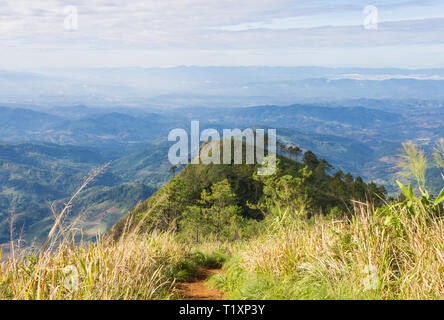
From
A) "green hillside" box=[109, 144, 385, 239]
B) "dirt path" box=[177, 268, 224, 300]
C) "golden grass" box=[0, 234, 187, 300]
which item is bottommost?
"green hillside" box=[109, 144, 385, 239]

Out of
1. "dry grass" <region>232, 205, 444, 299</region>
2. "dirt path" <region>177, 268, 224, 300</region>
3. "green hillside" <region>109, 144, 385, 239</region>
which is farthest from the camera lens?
"green hillside" <region>109, 144, 385, 239</region>

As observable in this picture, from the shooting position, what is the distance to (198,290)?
6250 millimetres

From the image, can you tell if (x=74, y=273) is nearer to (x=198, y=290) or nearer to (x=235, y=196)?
(x=198, y=290)

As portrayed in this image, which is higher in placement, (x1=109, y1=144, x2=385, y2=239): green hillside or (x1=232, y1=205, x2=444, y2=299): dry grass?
(x1=232, y1=205, x2=444, y2=299): dry grass

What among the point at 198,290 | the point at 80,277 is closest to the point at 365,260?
the point at 198,290

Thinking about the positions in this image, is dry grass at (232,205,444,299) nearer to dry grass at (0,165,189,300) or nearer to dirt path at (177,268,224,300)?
dirt path at (177,268,224,300)

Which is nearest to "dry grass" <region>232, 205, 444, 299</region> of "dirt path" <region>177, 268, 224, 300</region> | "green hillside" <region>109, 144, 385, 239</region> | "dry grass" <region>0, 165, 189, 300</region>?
"green hillside" <region>109, 144, 385, 239</region>

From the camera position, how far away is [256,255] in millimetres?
6258

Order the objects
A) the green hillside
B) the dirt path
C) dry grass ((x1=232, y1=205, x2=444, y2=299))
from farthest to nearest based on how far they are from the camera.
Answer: the green hillside, the dirt path, dry grass ((x1=232, y1=205, x2=444, y2=299))

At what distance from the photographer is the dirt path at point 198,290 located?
574cm

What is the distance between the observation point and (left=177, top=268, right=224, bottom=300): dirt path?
5742 millimetres

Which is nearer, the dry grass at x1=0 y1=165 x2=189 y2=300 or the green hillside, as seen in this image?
the dry grass at x1=0 y1=165 x2=189 y2=300

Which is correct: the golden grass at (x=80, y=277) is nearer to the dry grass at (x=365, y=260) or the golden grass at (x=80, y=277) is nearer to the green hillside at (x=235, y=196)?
the green hillside at (x=235, y=196)

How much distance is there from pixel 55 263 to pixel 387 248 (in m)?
4.84
